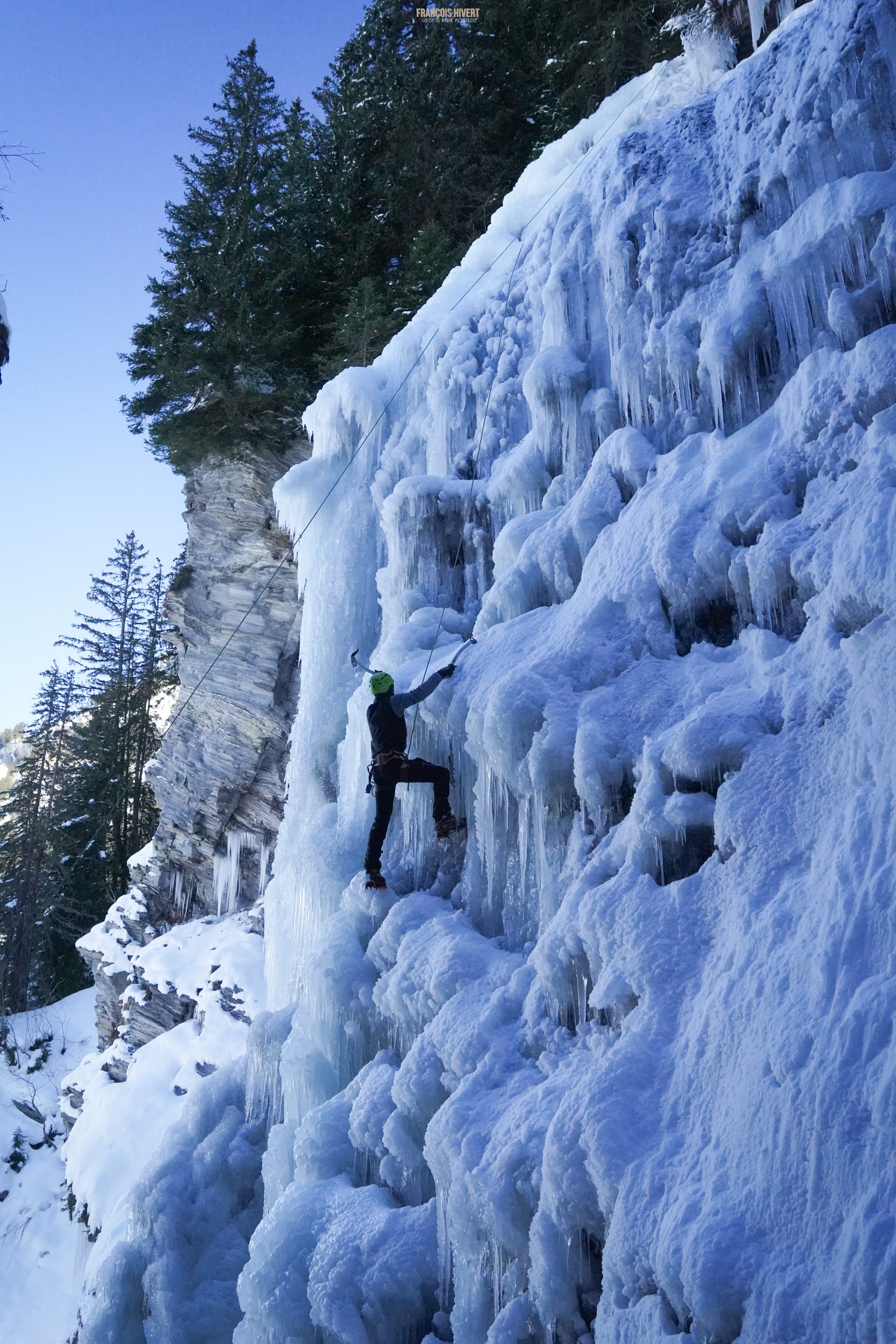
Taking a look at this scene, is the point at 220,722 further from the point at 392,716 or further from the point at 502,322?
Answer: the point at 392,716

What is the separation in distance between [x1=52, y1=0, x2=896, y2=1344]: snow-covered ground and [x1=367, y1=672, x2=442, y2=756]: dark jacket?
122 mm

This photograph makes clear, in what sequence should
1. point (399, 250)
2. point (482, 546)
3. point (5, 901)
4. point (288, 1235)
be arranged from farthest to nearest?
1. point (5, 901)
2. point (399, 250)
3. point (482, 546)
4. point (288, 1235)

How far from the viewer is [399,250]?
13719 mm

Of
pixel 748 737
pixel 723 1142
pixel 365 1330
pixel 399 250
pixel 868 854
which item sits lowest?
pixel 365 1330

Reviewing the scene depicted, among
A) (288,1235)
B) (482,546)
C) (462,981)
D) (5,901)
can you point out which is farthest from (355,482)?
(5,901)

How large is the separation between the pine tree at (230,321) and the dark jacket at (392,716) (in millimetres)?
8626

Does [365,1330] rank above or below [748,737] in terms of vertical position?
below

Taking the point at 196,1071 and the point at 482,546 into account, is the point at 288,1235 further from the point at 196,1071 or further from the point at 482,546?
the point at 196,1071

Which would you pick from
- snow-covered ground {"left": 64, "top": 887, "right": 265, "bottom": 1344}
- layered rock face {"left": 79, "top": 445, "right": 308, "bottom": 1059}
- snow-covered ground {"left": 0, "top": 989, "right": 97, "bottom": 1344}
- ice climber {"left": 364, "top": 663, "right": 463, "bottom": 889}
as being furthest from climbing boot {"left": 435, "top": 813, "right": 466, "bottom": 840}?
snow-covered ground {"left": 0, "top": 989, "right": 97, "bottom": 1344}

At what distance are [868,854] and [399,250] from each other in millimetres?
13629

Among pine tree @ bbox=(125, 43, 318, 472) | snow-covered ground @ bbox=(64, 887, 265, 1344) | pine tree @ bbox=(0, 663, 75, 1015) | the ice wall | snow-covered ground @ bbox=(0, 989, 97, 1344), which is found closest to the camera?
the ice wall

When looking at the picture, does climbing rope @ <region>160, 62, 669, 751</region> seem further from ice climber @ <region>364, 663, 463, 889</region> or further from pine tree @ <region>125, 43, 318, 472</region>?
pine tree @ <region>125, 43, 318, 472</region>

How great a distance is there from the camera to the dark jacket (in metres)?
4.71

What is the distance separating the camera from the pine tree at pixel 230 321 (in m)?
12.1
